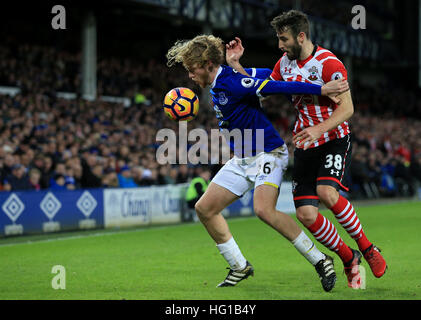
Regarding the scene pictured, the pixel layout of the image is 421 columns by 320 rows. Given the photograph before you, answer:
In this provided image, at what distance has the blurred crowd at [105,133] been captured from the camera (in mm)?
16500

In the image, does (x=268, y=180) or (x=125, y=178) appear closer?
(x=268, y=180)

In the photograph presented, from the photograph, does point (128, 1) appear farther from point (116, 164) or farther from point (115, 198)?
point (115, 198)

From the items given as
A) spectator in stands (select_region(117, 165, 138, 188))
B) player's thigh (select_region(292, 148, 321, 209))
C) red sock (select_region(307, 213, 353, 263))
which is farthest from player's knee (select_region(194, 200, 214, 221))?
spectator in stands (select_region(117, 165, 138, 188))

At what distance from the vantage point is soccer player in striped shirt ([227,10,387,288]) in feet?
Result: 22.8

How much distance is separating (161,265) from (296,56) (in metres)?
3.54

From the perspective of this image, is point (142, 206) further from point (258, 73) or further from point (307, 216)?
point (307, 216)

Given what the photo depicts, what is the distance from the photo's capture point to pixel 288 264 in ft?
30.2

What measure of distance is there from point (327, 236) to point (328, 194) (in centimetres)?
44

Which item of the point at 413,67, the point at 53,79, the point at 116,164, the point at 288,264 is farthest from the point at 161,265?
the point at 413,67

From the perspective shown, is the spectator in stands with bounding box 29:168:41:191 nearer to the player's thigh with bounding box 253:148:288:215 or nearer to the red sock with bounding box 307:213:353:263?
the player's thigh with bounding box 253:148:288:215

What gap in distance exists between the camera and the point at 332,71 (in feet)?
22.8

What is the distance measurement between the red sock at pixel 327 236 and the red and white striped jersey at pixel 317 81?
77 centimetres

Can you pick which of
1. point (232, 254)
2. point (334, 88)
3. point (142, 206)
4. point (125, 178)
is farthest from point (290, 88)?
point (125, 178)

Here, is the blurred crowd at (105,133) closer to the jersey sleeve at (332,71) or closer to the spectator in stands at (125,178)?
the spectator in stands at (125,178)
